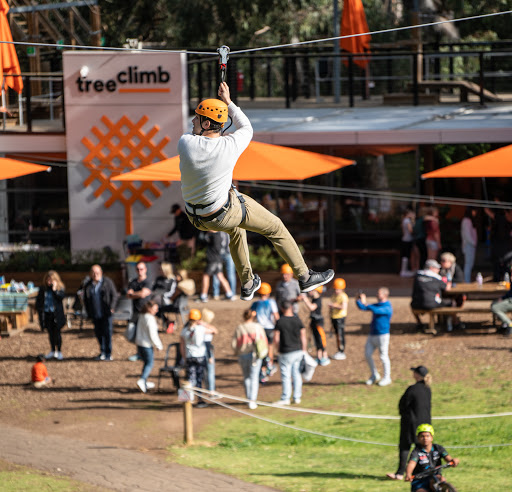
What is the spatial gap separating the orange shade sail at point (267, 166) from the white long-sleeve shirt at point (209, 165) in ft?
28.2

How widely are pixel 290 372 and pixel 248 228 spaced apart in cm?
887

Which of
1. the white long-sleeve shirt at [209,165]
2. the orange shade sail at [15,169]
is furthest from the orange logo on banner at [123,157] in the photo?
the white long-sleeve shirt at [209,165]

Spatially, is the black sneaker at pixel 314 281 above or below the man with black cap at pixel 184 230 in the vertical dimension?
above

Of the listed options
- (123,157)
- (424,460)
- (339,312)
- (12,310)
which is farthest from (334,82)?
(424,460)

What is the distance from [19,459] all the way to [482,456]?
20.5 ft

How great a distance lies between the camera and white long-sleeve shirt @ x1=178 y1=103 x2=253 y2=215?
20.1 feet

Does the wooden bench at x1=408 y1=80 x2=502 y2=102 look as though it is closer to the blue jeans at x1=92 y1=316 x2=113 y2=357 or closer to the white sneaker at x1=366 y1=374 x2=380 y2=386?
the white sneaker at x1=366 y1=374 x2=380 y2=386

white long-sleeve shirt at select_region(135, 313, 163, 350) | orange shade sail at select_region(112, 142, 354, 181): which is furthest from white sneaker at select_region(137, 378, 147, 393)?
orange shade sail at select_region(112, 142, 354, 181)

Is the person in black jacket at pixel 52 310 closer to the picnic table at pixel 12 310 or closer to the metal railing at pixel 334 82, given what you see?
the picnic table at pixel 12 310

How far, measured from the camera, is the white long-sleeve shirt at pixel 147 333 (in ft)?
51.2

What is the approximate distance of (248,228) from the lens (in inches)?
258

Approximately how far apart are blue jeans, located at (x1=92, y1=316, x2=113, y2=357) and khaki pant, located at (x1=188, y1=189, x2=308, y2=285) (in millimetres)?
10277

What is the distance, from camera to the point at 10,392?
16188mm

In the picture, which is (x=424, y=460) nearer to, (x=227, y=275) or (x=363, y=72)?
(x=227, y=275)
